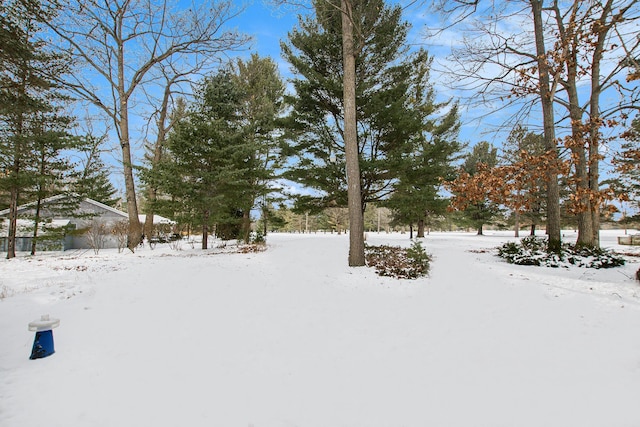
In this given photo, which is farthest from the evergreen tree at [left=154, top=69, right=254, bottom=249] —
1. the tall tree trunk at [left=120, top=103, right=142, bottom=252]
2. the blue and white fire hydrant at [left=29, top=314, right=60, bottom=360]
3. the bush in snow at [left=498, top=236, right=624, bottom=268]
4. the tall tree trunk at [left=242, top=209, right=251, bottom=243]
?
the bush in snow at [left=498, top=236, right=624, bottom=268]

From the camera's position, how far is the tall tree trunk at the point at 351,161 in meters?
7.73

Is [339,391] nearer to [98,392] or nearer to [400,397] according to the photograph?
[400,397]

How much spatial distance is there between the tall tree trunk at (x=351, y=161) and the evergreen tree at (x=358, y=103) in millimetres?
2608

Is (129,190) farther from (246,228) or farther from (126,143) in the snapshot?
(246,228)

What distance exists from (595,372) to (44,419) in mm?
4763

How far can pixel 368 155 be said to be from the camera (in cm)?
1225

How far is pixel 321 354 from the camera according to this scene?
3162 millimetres

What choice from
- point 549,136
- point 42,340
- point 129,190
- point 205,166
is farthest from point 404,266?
point 129,190

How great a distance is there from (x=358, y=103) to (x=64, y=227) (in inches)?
642

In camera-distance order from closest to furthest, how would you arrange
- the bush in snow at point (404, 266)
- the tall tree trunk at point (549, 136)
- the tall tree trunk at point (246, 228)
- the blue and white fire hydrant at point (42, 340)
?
the blue and white fire hydrant at point (42, 340) → the bush in snow at point (404, 266) → the tall tree trunk at point (549, 136) → the tall tree trunk at point (246, 228)

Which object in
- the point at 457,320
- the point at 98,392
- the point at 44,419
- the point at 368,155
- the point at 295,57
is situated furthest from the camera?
the point at 368,155

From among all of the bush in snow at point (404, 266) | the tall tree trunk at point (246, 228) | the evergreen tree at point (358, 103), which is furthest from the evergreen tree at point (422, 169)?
the tall tree trunk at point (246, 228)

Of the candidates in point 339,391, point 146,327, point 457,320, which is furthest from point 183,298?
point 457,320

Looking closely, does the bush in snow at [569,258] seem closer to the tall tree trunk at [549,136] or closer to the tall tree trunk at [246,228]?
the tall tree trunk at [549,136]
